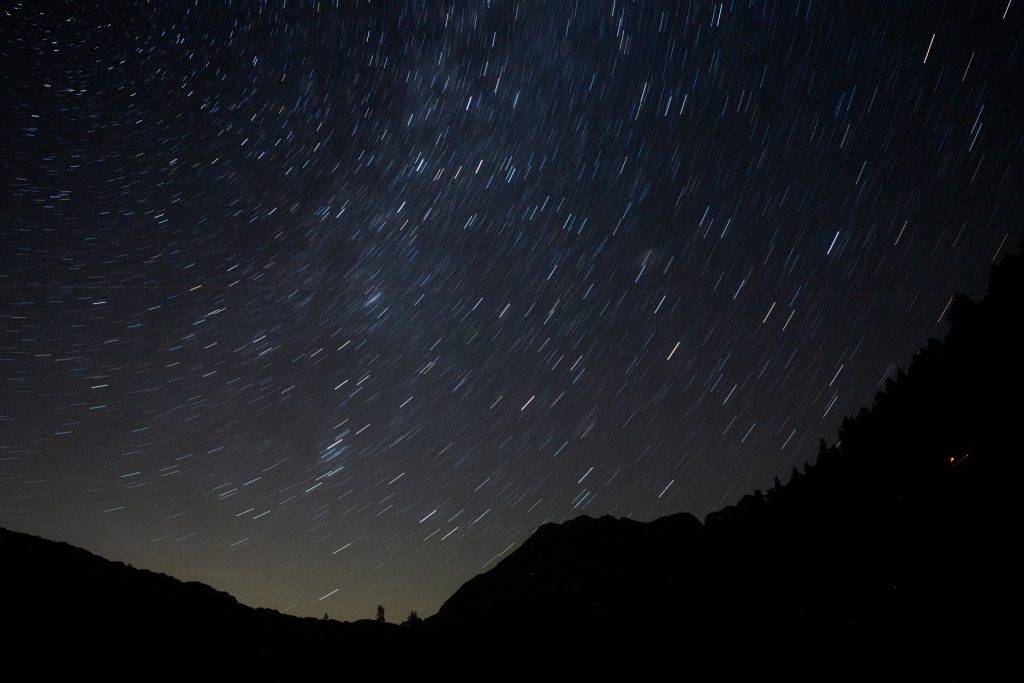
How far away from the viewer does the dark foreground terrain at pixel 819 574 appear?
1443 centimetres

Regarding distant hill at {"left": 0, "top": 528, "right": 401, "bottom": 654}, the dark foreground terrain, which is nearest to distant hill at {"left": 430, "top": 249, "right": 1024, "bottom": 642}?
the dark foreground terrain

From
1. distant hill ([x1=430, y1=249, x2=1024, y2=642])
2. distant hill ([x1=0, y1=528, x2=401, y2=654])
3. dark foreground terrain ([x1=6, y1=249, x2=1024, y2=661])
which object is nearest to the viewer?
distant hill ([x1=430, y1=249, x2=1024, y2=642])

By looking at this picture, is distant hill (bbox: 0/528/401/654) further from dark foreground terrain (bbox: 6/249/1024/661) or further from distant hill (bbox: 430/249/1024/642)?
distant hill (bbox: 430/249/1024/642)

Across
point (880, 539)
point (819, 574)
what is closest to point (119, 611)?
point (819, 574)

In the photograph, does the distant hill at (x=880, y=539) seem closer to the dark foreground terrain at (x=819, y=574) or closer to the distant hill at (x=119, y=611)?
the dark foreground terrain at (x=819, y=574)

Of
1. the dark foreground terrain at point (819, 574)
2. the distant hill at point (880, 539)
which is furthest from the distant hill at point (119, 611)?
the distant hill at point (880, 539)

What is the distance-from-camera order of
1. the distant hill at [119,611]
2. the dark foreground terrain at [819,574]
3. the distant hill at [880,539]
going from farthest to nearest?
the distant hill at [119,611], the dark foreground terrain at [819,574], the distant hill at [880,539]

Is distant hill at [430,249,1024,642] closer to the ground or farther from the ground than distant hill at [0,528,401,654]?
closer to the ground

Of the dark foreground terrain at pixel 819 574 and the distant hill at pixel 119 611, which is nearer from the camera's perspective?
the dark foreground terrain at pixel 819 574

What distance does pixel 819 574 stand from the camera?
19344mm

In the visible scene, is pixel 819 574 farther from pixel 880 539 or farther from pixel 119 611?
pixel 119 611

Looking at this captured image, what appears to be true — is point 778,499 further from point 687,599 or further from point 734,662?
point 734,662

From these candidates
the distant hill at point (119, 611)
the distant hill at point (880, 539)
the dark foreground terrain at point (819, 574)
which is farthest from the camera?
the distant hill at point (119, 611)

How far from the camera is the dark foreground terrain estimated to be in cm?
1443
